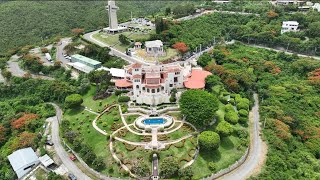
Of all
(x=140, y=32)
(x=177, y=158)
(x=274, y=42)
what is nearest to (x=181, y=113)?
(x=177, y=158)

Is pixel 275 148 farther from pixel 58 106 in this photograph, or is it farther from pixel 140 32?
pixel 140 32

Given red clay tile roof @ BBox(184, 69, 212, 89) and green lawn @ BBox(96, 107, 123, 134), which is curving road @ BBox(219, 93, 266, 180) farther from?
green lawn @ BBox(96, 107, 123, 134)

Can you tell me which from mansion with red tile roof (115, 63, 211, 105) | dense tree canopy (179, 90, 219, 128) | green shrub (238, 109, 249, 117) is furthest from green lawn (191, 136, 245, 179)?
mansion with red tile roof (115, 63, 211, 105)

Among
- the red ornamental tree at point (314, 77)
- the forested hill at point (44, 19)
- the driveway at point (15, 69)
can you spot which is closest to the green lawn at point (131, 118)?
the driveway at point (15, 69)

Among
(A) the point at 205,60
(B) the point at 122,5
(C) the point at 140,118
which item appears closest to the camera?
(C) the point at 140,118

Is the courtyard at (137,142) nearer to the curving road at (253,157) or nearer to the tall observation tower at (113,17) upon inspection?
the curving road at (253,157)

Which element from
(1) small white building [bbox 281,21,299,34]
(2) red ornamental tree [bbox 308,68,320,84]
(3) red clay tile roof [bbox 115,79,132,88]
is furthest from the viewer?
(1) small white building [bbox 281,21,299,34]
